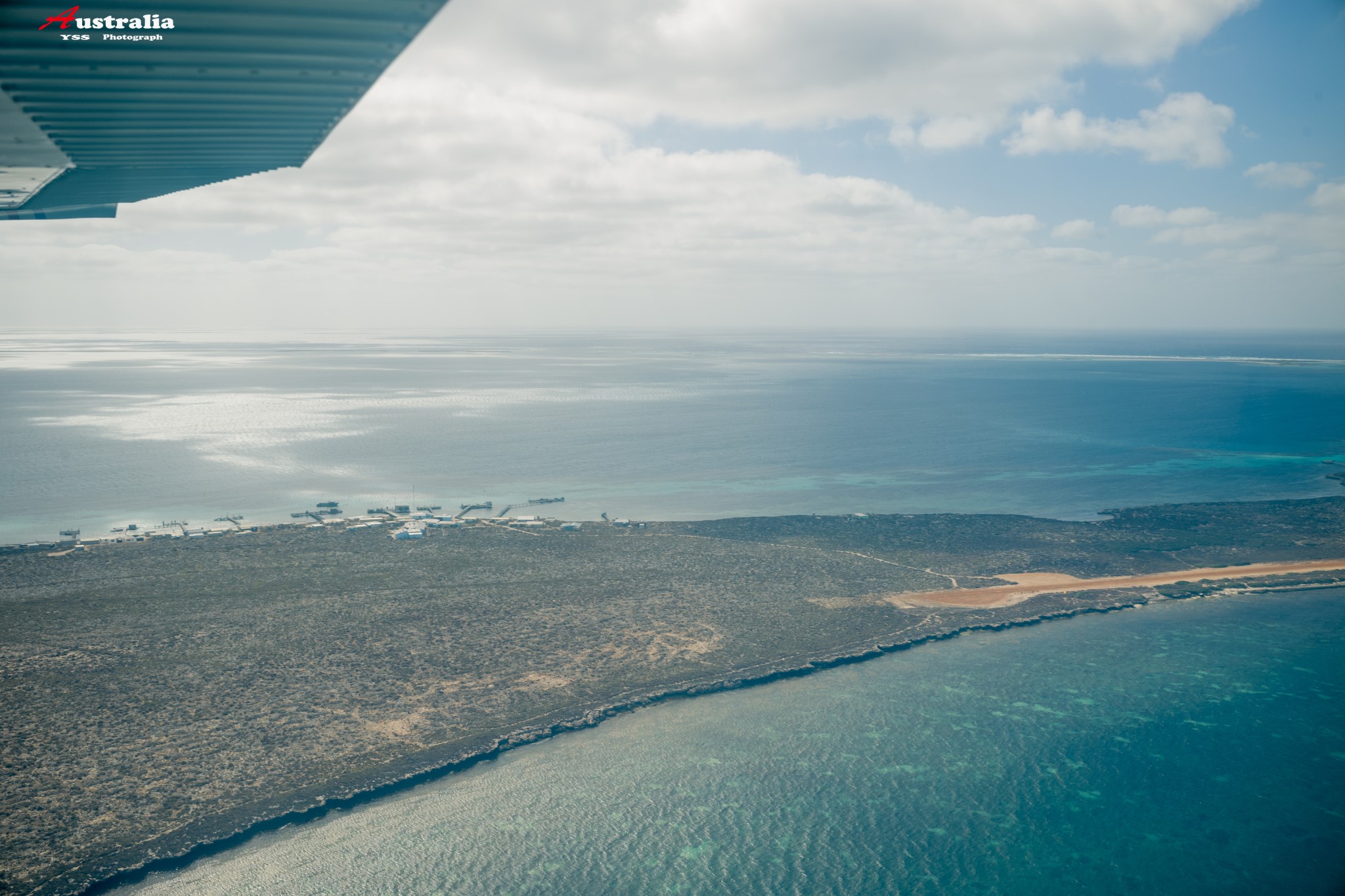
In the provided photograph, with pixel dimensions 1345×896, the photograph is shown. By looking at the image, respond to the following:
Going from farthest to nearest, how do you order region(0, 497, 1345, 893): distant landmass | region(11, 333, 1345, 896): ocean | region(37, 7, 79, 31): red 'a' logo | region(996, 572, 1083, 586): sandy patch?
region(996, 572, 1083, 586): sandy patch, region(0, 497, 1345, 893): distant landmass, region(11, 333, 1345, 896): ocean, region(37, 7, 79, 31): red 'a' logo

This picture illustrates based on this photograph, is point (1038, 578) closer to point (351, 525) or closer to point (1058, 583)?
point (1058, 583)

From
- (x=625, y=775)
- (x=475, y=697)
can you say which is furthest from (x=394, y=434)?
(x=625, y=775)

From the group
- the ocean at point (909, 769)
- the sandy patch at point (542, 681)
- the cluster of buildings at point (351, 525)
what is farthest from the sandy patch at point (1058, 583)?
the cluster of buildings at point (351, 525)

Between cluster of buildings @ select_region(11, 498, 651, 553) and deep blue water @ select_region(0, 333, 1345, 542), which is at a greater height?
deep blue water @ select_region(0, 333, 1345, 542)

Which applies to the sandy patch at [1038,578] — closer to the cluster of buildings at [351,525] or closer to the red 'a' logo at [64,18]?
the cluster of buildings at [351,525]

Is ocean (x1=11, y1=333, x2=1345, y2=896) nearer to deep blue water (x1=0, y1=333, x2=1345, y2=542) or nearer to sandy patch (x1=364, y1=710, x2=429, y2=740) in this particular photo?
deep blue water (x1=0, y1=333, x2=1345, y2=542)

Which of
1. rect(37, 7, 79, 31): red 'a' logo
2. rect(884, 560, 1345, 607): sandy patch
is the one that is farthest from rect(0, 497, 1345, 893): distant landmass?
rect(37, 7, 79, 31): red 'a' logo
